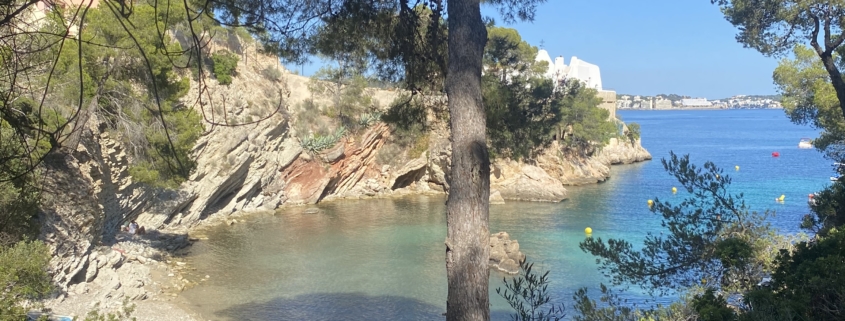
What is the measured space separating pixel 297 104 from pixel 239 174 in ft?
24.5

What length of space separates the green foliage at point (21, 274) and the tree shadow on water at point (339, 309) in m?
4.78

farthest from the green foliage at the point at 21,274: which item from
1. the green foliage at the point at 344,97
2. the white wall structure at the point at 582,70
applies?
the white wall structure at the point at 582,70

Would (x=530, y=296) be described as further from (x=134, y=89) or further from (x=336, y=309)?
(x=134, y=89)

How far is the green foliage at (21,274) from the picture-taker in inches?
236

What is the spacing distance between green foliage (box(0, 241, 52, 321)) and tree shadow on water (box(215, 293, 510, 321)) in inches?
188

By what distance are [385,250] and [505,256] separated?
387cm

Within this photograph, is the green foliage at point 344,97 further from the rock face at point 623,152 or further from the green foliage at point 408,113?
the green foliage at point 408,113

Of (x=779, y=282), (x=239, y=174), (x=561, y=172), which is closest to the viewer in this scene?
(x=779, y=282)

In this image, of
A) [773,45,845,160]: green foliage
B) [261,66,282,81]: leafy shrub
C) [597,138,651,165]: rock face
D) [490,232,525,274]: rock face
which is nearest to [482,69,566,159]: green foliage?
[490,232,525,274]: rock face

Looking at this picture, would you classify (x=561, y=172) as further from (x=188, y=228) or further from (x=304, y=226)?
(x=188, y=228)

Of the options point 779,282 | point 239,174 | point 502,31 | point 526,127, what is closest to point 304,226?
point 239,174

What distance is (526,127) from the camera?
7.84 m

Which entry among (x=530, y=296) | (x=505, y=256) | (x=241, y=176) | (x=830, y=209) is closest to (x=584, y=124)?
(x=241, y=176)

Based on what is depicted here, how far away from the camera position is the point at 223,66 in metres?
23.8
